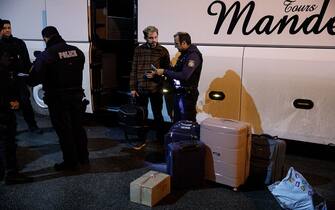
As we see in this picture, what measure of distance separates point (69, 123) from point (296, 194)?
92.9 inches

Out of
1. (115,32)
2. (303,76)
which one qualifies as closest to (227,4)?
(303,76)

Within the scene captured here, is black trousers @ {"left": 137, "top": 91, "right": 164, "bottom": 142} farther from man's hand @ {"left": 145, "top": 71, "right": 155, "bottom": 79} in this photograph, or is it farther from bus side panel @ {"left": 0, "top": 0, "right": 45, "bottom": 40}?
bus side panel @ {"left": 0, "top": 0, "right": 45, "bottom": 40}

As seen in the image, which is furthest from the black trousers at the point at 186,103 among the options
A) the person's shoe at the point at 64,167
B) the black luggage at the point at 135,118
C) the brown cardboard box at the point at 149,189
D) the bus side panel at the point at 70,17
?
the bus side panel at the point at 70,17

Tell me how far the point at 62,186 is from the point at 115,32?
3108 millimetres

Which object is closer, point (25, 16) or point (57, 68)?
point (57, 68)

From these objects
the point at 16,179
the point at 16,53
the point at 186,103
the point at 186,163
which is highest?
the point at 16,53

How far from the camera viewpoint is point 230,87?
179 inches

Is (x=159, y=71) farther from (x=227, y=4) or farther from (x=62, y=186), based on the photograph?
(x=62, y=186)

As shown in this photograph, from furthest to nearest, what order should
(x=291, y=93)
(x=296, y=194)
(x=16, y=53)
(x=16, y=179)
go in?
1. (x=16, y=53)
2. (x=291, y=93)
3. (x=16, y=179)
4. (x=296, y=194)

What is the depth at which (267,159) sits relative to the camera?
3.63 m

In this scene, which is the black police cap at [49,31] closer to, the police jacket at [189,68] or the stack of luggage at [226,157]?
the police jacket at [189,68]

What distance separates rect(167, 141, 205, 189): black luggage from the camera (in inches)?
139

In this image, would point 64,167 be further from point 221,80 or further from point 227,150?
point 221,80

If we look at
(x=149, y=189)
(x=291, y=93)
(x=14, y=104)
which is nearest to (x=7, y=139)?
(x=14, y=104)
